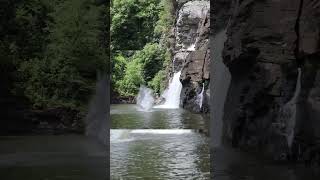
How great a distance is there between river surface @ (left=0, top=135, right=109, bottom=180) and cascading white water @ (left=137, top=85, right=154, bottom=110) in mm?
14731

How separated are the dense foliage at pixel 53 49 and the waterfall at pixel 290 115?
971 centimetres

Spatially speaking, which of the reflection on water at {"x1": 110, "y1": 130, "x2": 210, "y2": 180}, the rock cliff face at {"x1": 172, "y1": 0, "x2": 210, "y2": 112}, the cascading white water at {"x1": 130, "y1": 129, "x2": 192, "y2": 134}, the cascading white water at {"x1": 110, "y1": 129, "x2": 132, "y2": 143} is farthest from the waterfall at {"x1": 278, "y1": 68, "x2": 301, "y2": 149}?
the rock cliff face at {"x1": 172, "y1": 0, "x2": 210, "y2": 112}

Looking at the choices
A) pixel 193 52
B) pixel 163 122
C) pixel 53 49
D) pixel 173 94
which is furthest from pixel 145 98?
pixel 53 49

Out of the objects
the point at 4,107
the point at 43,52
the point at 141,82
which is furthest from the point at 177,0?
the point at 4,107

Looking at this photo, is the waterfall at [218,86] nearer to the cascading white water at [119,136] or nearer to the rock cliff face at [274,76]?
the rock cliff face at [274,76]

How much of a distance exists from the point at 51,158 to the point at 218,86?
22.8 feet

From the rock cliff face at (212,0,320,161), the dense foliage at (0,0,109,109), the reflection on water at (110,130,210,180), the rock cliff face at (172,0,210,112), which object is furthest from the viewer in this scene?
the rock cliff face at (172,0,210,112)

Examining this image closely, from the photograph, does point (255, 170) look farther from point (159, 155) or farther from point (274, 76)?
point (159, 155)

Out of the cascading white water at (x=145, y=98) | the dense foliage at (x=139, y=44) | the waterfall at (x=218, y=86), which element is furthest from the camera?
the dense foliage at (x=139, y=44)

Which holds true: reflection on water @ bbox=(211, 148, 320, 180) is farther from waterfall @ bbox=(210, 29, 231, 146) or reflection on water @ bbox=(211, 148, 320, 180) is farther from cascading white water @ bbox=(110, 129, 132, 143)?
cascading white water @ bbox=(110, 129, 132, 143)

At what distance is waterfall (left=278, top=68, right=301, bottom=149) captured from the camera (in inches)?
431

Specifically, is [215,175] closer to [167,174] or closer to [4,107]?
[167,174]

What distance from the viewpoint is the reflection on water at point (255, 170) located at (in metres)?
9.30

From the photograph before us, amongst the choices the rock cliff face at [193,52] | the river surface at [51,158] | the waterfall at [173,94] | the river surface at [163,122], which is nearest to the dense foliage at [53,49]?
the river surface at [163,122]
